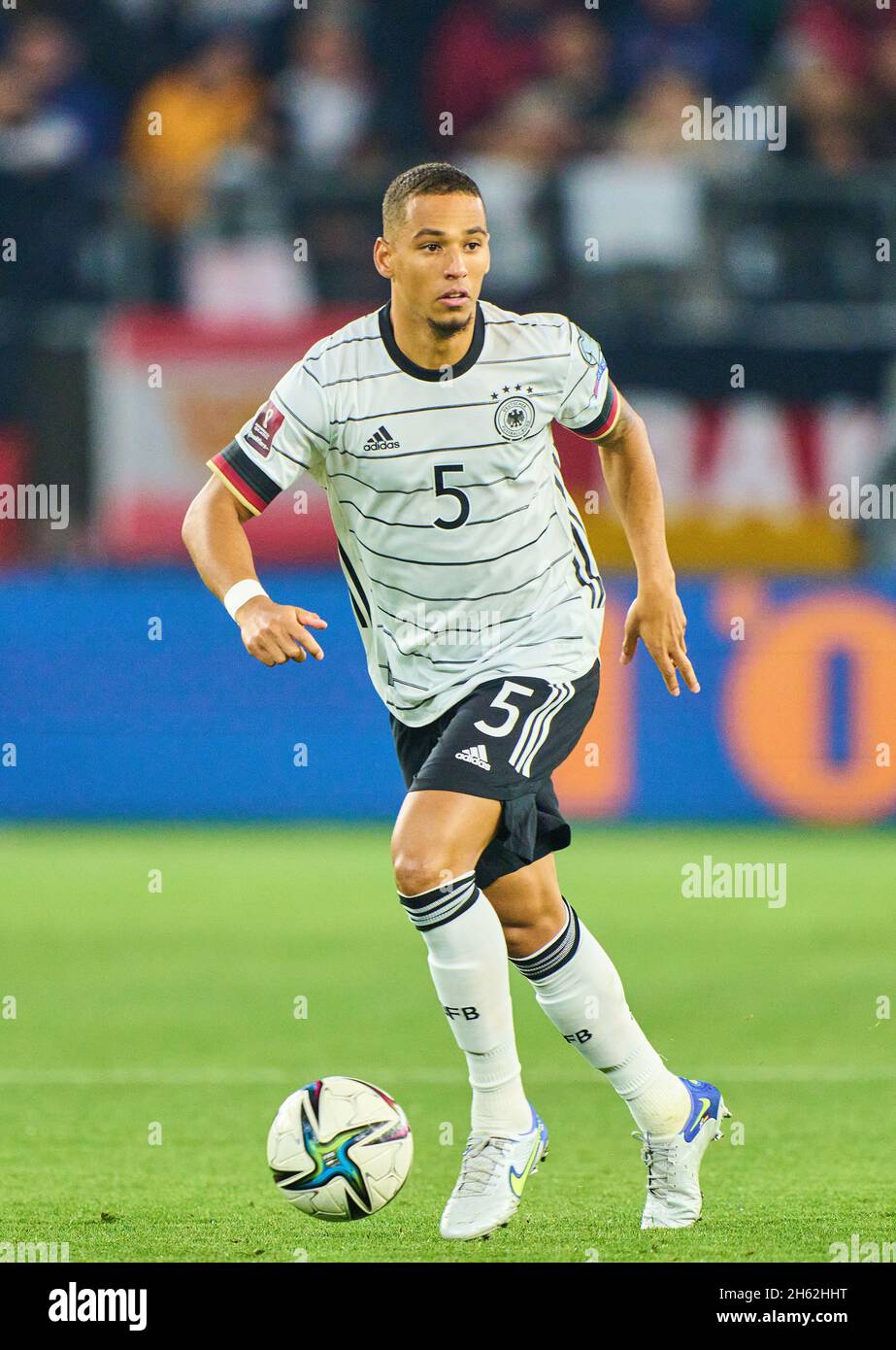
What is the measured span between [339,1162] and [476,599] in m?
1.24

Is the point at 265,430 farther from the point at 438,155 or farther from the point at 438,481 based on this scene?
the point at 438,155

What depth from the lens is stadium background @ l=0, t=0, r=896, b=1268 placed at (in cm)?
930

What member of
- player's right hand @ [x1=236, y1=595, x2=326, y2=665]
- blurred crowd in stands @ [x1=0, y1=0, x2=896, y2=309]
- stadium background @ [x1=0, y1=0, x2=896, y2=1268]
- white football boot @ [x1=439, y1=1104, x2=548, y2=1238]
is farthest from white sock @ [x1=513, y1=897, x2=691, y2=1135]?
blurred crowd in stands @ [x1=0, y1=0, x2=896, y2=309]

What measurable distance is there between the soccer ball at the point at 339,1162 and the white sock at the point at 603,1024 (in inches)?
17.6

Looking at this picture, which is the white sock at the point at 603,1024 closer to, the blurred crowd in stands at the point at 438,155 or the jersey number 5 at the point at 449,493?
the jersey number 5 at the point at 449,493

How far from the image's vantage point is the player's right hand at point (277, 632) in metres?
4.23

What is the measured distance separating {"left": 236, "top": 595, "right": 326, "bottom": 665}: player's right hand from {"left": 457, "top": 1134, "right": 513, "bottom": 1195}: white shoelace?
1102mm

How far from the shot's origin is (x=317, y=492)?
12602 mm

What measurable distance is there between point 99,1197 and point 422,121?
38.4ft

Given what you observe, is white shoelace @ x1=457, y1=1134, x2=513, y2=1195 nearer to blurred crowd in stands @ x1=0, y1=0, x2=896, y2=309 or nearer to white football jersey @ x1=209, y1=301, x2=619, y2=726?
white football jersey @ x1=209, y1=301, x2=619, y2=726

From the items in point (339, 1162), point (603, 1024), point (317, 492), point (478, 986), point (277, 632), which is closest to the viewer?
point (277, 632)

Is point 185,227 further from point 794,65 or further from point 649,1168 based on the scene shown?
point 649,1168

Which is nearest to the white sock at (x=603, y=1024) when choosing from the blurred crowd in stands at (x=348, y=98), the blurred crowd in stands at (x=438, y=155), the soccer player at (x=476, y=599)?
the soccer player at (x=476, y=599)

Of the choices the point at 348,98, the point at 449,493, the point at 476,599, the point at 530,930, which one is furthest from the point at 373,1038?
the point at 348,98
